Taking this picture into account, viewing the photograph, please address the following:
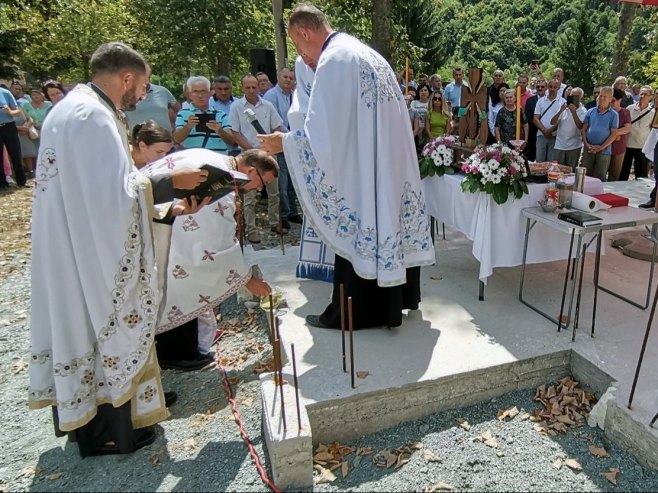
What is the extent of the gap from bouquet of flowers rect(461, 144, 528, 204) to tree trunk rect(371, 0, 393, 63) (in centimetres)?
540

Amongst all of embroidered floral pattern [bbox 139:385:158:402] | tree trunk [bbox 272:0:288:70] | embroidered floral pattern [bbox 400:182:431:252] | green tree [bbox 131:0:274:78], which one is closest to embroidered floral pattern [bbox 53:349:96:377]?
embroidered floral pattern [bbox 139:385:158:402]

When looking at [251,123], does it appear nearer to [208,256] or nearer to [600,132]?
[208,256]

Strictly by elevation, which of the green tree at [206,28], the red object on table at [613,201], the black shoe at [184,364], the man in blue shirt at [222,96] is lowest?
the black shoe at [184,364]

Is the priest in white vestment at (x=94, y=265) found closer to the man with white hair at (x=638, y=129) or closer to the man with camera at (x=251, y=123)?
the man with camera at (x=251, y=123)

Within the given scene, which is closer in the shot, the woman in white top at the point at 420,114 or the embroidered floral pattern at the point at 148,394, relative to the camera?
the embroidered floral pattern at the point at 148,394

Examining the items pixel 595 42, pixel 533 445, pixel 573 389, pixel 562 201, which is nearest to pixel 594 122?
pixel 562 201

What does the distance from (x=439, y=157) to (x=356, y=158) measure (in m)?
1.68

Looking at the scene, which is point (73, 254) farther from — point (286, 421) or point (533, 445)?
point (533, 445)

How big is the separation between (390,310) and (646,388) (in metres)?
1.56

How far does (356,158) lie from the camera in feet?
10.8

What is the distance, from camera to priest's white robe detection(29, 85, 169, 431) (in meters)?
2.39

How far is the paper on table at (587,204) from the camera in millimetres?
3738

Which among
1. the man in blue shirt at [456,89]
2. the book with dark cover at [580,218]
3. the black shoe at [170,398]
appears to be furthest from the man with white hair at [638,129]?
the black shoe at [170,398]

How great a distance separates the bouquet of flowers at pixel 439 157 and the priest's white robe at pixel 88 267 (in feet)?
9.65
